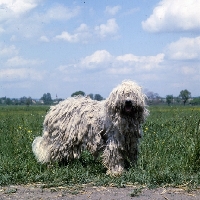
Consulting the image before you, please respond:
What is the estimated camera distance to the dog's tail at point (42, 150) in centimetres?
931

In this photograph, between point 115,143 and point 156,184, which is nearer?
point 156,184

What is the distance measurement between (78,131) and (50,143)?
2.50 feet

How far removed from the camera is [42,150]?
31.1 feet

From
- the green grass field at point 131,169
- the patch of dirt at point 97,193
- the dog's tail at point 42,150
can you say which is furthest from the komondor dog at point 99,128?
the patch of dirt at point 97,193

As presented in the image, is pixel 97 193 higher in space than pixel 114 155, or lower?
lower

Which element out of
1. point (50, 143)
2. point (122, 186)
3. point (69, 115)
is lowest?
point (122, 186)

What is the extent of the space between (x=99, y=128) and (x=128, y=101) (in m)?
0.96

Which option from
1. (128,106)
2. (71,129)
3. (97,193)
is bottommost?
(97,193)

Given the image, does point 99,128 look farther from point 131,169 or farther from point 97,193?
point 97,193

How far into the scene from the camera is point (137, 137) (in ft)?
28.5

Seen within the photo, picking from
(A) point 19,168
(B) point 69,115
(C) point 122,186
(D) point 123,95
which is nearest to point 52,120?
(B) point 69,115

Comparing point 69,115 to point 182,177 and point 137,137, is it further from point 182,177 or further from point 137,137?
point 182,177

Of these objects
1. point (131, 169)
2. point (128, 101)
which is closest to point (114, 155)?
point (131, 169)

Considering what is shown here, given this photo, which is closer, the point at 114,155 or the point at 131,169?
the point at 131,169
